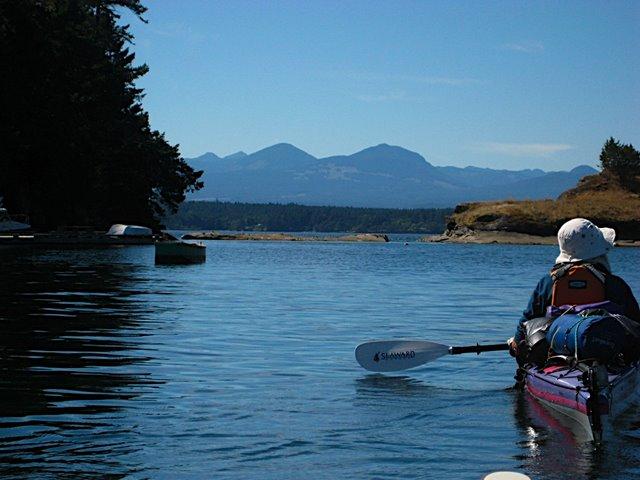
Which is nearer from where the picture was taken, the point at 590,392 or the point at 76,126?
the point at 590,392

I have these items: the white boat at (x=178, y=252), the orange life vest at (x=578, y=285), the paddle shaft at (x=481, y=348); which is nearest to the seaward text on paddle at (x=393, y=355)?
the paddle shaft at (x=481, y=348)

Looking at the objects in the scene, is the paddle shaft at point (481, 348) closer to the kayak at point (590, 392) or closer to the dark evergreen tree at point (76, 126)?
the kayak at point (590, 392)

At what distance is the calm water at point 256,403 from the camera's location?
10.1 metres

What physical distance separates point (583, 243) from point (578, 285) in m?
0.59

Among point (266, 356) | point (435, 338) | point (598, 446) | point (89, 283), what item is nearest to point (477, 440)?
point (598, 446)

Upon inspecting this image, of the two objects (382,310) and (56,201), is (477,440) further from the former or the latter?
(56,201)

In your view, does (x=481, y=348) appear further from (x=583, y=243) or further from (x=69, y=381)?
(x=69, y=381)

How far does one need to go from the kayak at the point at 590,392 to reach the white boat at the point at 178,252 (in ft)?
186

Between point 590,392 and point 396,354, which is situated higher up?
point 590,392

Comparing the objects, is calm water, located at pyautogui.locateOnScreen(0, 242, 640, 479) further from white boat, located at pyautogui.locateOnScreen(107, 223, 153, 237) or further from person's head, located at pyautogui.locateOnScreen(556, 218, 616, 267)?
white boat, located at pyautogui.locateOnScreen(107, 223, 153, 237)

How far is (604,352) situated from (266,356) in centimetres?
923

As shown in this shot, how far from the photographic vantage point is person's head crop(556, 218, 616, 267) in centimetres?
1305

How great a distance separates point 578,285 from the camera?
42.4 feet

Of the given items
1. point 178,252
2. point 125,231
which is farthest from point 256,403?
point 125,231
